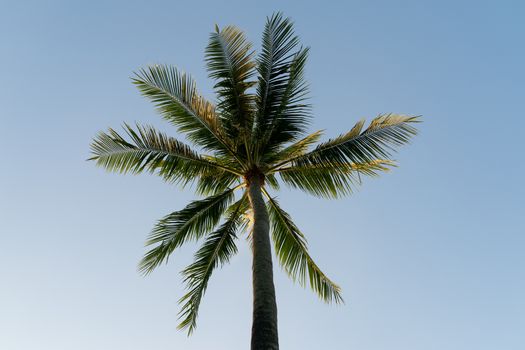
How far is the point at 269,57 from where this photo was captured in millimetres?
10781

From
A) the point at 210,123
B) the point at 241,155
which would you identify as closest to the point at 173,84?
the point at 210,123

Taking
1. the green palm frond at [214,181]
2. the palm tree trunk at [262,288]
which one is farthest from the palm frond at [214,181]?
the palm tree trunk at [262,288]

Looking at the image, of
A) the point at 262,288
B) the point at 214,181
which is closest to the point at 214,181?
the point at 214,181

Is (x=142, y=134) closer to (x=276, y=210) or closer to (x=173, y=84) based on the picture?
(x=173, y=84)

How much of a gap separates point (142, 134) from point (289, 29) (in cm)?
395

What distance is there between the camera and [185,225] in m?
10.7

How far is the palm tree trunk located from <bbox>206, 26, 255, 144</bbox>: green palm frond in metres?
1.75

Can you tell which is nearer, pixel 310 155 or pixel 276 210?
pixel 310 155

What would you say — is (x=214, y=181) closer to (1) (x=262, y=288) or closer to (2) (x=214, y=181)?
(2) (x=214, y=181)

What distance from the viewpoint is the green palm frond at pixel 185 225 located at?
10.5 meters

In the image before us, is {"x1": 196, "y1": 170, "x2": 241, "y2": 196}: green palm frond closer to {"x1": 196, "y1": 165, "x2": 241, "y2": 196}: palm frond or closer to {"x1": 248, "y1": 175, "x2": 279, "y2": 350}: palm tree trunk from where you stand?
{"x1": 196, "y1": 165, "x2": 241, "y2": 196}: palm frond

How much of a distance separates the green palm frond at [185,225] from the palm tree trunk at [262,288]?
5.04 feet

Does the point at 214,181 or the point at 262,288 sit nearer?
the point at 262,288

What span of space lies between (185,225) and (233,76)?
350 cm
